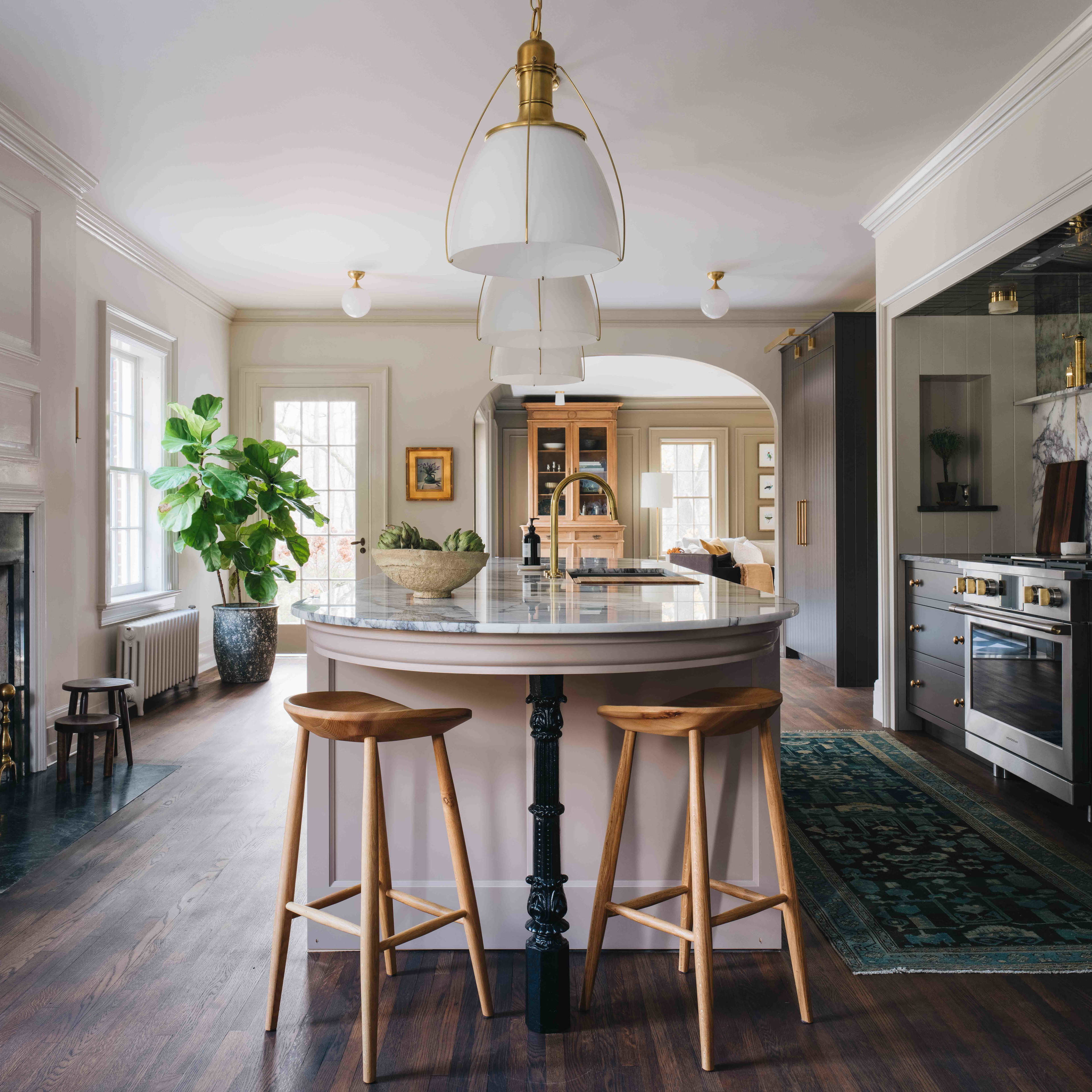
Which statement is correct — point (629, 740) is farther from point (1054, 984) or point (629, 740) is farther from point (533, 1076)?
point (1054, 984)

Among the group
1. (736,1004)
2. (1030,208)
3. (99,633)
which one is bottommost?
(736,1004)

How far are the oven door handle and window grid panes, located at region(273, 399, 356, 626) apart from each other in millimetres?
4283

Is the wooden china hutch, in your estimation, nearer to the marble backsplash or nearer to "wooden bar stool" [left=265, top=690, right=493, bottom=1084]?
the marble backsplash

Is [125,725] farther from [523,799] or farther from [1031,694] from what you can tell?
[1031,694]

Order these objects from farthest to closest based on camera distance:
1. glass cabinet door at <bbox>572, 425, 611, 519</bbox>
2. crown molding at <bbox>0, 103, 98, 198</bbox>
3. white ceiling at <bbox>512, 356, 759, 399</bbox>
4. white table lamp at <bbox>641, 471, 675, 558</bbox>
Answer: glass cabinet door at <bbox>572, 425, 611, 519</bbox> → white table lamp at <bbox>641, 471, 675, 558</bbox> → white ceiling at <bbox>512, 356, 759, 399</bbox> → crown molding at <bbox>0, 103, 98, 198</bbox>

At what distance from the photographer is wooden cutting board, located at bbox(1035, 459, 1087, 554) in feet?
12.9

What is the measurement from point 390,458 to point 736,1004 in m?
5.09

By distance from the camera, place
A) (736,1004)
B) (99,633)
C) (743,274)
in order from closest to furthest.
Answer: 1. (736,1004)
2. (99,633)
3. (743,274)

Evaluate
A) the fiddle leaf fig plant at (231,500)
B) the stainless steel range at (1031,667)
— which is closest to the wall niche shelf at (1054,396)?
the stainless steel range at (1031,667)

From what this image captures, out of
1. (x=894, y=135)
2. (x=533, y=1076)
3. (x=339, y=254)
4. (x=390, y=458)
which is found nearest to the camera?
(x=533, y=1076)

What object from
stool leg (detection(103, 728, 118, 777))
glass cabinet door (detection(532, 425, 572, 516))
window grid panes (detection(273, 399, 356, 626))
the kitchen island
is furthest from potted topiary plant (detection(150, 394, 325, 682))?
glass cabinet door (detection(532, 425, 572, 516))

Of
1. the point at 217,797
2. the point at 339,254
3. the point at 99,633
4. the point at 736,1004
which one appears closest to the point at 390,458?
the point at 339,254

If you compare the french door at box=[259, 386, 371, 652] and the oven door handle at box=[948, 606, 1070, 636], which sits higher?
the french door at box=[259, 386, 371, 652]

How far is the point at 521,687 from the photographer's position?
2.05m
